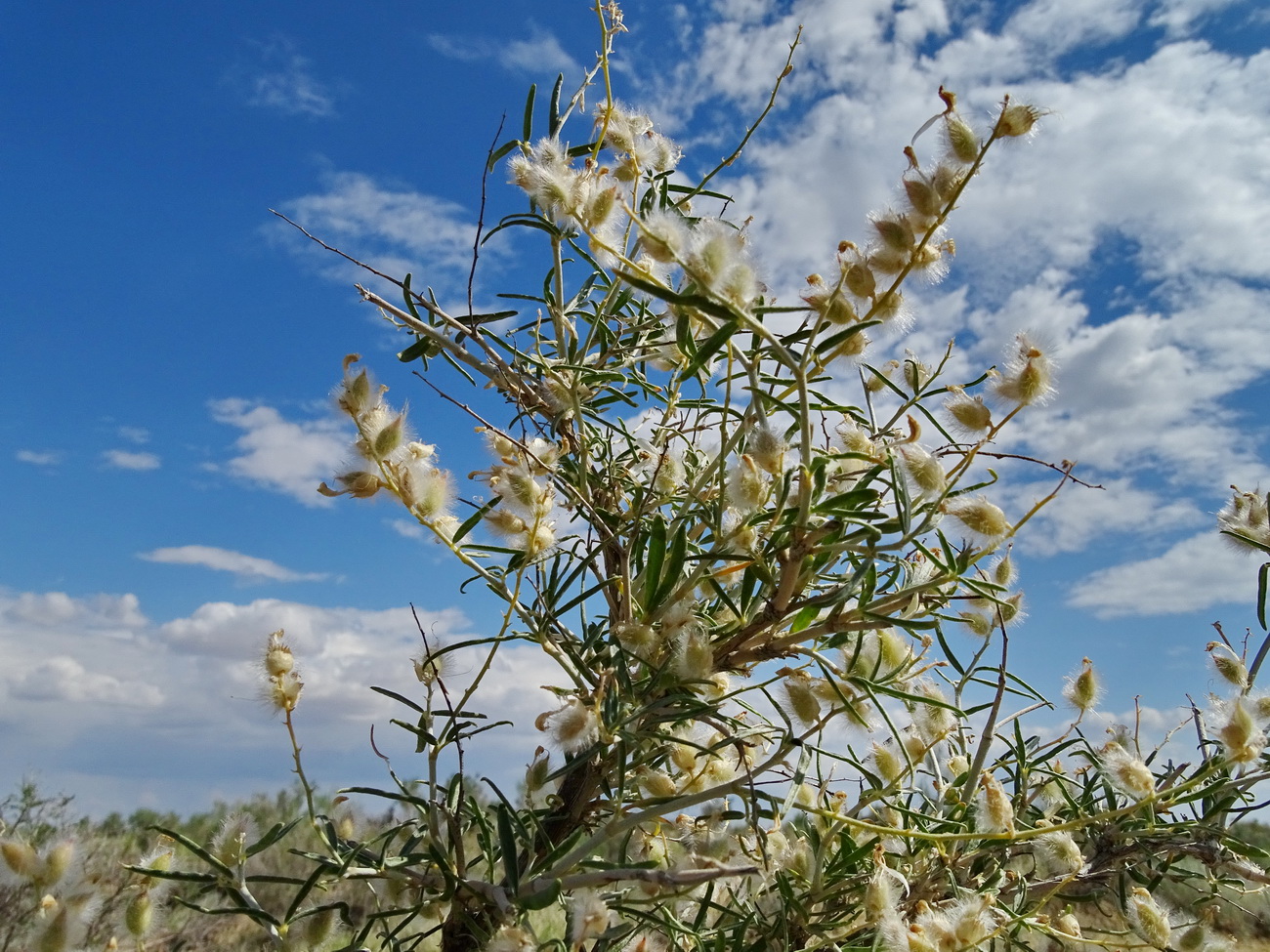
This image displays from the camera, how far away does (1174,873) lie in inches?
52.5

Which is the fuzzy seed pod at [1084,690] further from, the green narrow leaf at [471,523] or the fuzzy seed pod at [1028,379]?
the green narrow leaf at [471,523]

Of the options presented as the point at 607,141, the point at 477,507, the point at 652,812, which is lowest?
the point at 652,812

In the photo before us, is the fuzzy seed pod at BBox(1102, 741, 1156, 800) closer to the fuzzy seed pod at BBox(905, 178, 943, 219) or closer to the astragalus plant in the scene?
the astragalus plant

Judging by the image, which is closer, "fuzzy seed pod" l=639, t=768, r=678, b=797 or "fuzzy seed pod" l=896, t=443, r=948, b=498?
"fuzzy seed pod" l=896, t=443, r=948, b=498

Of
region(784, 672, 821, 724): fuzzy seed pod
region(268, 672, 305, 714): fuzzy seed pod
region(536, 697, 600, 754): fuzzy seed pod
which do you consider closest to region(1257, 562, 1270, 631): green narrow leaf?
region(784, 672, 821, 724): fuzzy seed pod

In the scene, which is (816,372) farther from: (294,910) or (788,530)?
(294,910)

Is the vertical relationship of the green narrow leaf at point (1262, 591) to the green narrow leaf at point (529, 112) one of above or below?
below

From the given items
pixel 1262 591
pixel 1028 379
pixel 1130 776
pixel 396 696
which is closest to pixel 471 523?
pixel 396 696

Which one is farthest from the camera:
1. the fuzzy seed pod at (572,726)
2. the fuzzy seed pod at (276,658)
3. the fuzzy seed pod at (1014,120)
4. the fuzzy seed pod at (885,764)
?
the fuzzy seed pod at (885,764)

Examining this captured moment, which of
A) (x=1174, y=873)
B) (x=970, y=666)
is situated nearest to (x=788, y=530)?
(x=970, y=666)

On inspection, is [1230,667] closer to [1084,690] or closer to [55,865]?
[1084,690]

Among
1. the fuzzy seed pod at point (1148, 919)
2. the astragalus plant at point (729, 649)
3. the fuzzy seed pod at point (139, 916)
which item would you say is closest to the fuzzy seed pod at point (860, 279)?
the astragalus plant at point (729, 649)

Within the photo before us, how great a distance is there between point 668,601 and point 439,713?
0.31 meters

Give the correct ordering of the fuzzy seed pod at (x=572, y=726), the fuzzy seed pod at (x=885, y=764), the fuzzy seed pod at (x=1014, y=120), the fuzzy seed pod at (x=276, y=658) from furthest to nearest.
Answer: the fuzzy seed pod at (x=885, y=764) → the fuzzy seed pod at (x=276, y=658) → the fuzzy seed pod at (x=572, y=726) → the fuzzy seed pod at (x=1014, y=120)
